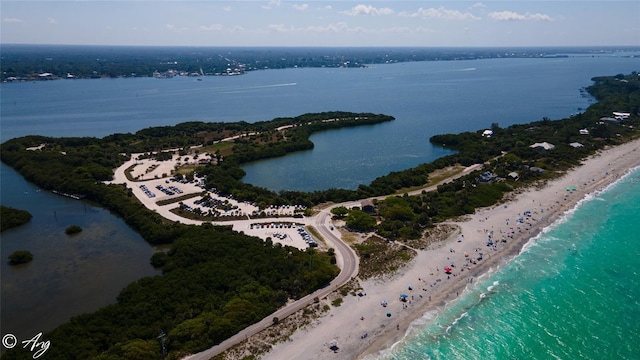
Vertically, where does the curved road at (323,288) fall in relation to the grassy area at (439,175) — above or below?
below

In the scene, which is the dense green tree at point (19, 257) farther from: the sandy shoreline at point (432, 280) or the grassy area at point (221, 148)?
the grassy area at point (221, 148)

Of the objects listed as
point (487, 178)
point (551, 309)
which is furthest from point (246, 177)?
point (551, 309)


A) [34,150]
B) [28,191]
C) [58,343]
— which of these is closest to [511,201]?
[58,343]

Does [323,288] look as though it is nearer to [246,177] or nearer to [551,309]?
[551,309]

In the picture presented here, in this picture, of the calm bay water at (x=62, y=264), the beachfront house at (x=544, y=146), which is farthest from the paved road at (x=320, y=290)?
the beachfront house at (x=544, y=146)

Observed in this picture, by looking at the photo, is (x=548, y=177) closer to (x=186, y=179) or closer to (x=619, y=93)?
(x=186, y=179)

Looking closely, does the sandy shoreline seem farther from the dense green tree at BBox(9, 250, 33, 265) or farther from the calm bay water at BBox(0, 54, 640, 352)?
the dense green tree at BBox(9, 250, 33, 265)
